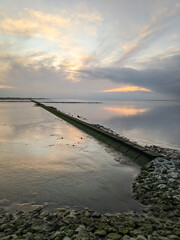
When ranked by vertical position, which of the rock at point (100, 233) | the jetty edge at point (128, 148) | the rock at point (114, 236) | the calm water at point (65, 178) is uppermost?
the jetty edge at point (128, 148)

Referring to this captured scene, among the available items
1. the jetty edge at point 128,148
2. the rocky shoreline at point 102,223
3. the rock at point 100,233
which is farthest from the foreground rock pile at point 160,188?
the rock at point 100,233

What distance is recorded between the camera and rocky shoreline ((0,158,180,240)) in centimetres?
433

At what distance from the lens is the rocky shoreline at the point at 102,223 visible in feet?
14.2

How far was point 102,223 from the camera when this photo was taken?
4.87 meters

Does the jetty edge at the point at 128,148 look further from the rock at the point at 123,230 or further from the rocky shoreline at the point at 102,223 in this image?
the rock at the point at 123,230

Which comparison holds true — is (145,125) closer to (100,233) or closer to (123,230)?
(123,230)

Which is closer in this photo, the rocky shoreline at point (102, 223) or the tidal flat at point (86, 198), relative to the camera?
the rocky shoreline at point (102, 223)

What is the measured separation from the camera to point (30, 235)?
14.0 ft

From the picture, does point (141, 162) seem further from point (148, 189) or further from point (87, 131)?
point (87, 131)

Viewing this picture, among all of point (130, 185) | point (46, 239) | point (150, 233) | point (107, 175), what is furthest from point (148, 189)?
point (46, 239)

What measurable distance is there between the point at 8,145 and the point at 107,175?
8952 millimetres

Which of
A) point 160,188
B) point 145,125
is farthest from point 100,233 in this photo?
point 145,125

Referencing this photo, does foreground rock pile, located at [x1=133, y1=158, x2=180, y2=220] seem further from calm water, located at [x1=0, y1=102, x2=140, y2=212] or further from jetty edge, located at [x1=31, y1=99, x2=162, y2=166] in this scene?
jetty edge, located at [x1=31, y1=99, x2=162, y2=166]

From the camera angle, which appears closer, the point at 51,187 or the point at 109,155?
the point at 51,187
